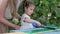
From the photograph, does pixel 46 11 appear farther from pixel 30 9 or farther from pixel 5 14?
pixel 5 14

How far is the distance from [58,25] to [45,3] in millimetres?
227

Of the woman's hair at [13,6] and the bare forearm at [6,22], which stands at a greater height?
the woman's hair at [13,6]

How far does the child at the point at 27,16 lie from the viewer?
127 centimetres

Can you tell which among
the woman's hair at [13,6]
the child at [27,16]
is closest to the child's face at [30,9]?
the child at [27,16]

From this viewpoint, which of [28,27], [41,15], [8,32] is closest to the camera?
[8,32]

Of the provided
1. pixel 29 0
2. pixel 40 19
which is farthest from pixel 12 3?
pixel 40 19

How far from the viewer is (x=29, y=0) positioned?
1.34 m

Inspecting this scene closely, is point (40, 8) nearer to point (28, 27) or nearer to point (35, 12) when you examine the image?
point (35, 12)

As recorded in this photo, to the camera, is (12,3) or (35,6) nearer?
(12,3)

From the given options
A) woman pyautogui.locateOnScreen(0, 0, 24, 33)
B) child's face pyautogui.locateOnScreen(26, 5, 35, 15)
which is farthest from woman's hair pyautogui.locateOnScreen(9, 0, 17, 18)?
child's face pyautogui.locateOnScreen(26, 5, 35, 15)

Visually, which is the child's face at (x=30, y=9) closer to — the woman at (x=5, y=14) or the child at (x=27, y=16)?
Answer: the child at (x=27, y=16)

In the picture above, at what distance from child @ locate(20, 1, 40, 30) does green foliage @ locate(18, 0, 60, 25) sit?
4cm

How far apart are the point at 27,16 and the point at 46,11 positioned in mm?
195

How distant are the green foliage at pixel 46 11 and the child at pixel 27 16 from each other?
1.4 inches
